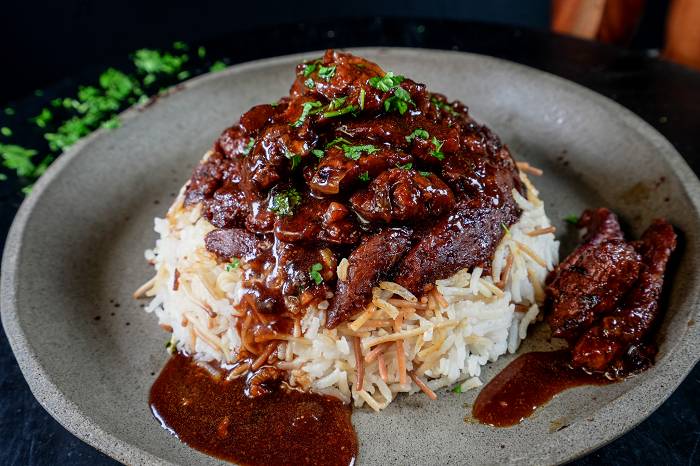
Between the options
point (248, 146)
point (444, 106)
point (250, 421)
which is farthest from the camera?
point (444, 106)

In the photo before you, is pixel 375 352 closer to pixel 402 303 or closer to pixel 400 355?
pixel 400 355

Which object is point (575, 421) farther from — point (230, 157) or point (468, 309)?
point (230, 157)

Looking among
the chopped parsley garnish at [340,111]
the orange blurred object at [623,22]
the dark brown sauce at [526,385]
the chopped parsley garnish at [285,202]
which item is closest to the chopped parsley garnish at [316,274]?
the chopped parsley garnish at [285,202]

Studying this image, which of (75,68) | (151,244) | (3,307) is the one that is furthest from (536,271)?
(75,68)

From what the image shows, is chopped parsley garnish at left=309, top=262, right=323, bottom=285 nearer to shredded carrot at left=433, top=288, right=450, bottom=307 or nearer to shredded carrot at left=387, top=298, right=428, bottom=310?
shredded carrot at left=387, top=298, right=428, bottom=310

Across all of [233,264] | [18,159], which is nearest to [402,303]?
[233,264]

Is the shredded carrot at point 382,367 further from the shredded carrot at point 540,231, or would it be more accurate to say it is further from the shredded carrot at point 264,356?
the shredded carrot at point 540,231
